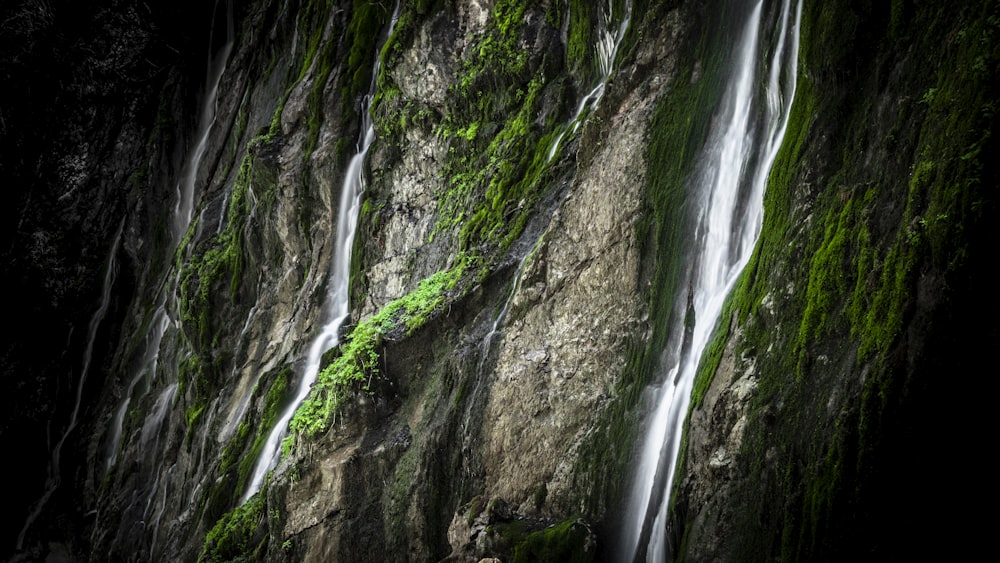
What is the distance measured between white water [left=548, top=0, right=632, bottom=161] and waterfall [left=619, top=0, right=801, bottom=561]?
221cm

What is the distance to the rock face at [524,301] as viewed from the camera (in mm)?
4930

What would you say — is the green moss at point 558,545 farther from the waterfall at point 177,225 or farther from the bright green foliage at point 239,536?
the waterfall at point 177,225

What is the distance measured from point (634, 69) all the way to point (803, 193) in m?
3.26

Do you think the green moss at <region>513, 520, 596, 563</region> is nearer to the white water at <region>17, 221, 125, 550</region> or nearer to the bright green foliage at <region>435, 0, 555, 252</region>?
the bright green foliage at <region>435, 0, 555, 252</region>

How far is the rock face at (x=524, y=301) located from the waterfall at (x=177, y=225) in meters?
0.19

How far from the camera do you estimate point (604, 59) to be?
10.2 metres

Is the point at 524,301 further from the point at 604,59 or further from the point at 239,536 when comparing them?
the point at 239,536

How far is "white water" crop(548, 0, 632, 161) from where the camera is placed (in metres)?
9.87

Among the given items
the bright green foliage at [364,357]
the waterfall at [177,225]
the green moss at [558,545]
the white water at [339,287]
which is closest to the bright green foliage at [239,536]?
the white water at [339,287]

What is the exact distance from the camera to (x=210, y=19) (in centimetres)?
2372

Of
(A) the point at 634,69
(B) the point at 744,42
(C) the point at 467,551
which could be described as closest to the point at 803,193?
(B) the point at 744,42

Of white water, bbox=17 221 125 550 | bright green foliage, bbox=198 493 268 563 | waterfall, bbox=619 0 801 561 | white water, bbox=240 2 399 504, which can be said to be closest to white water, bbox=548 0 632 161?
waterfall, bbox=619 0 801 561

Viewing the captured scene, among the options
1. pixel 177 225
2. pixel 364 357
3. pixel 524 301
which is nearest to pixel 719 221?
pixel 524 301

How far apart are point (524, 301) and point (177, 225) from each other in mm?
15081
